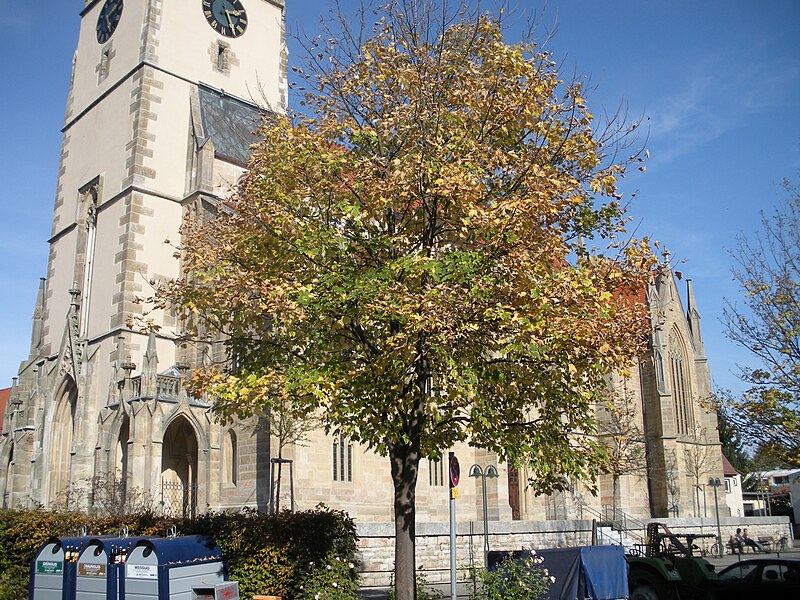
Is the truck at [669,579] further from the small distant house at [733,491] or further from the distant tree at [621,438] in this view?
the small distant house at [733,491]

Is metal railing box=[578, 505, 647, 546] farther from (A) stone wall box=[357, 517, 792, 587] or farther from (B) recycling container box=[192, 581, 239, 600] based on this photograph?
(B) recycling container box=[192, 581, 239, 600]

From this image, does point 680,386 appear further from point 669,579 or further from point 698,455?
point 669,579

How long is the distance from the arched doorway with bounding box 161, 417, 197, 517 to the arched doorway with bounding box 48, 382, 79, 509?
12.9ft

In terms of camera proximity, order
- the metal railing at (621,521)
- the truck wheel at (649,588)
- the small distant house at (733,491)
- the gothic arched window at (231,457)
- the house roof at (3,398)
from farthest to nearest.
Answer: the small distant house at (733,491) → the house roof at (3,398) → the metal railing at (621,521) → the gothic arched window at (231,457) → the truck wheel at (649,588)

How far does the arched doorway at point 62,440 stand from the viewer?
2880 cm

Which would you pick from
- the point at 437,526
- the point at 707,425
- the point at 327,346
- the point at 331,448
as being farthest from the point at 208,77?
the point at 707,425

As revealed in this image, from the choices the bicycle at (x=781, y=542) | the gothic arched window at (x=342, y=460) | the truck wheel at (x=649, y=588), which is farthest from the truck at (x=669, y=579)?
the bicycle at (x=781, y=542)

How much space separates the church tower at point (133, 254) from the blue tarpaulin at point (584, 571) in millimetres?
11621

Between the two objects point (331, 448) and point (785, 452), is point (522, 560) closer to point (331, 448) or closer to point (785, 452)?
point (785, 452)

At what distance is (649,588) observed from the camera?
13.5 metres

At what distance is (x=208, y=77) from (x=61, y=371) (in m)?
14.1

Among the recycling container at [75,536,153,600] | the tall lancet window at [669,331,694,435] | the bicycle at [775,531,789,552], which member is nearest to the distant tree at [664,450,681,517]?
the tall lancet window at [669,331,694,435]

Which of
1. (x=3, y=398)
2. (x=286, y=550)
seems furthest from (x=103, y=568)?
(x=3, y=398)

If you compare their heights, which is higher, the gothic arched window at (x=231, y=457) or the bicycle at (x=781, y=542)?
the gothic arched window at (x=231, y=457)
